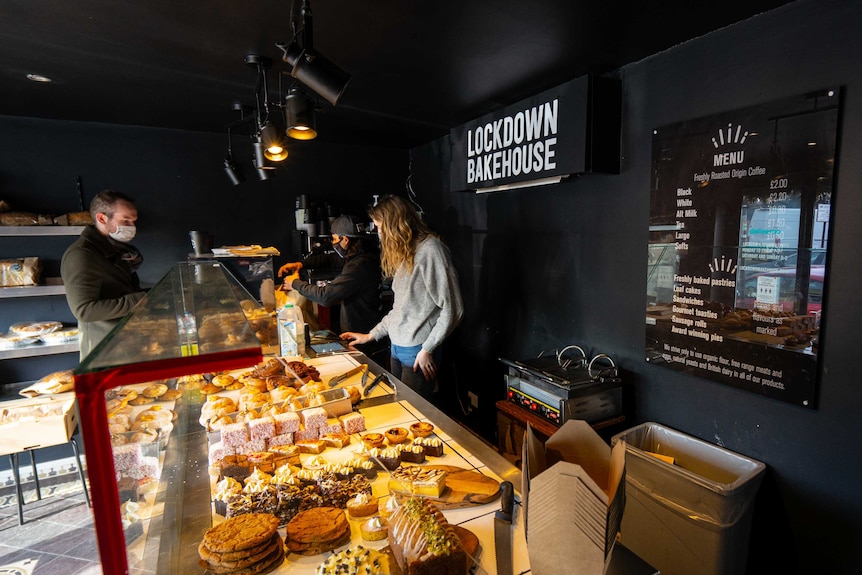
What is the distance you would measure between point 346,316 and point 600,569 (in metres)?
2.86

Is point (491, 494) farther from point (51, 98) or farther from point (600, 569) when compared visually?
point (51, 98)

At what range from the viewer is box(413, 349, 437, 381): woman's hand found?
8.89 feet

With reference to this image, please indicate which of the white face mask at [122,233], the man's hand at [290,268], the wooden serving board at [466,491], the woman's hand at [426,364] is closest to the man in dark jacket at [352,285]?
the man's hand at [290,268]

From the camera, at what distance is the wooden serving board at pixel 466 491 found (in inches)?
47.3

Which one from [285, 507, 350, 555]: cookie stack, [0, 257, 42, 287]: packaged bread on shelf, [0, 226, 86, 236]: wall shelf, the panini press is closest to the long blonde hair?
the panini press

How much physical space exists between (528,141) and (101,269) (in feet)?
8.91

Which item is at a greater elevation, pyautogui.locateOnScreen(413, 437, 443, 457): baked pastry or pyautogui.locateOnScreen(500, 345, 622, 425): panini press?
pyautogui.locateOnScreen(413, 437, 443, 457): baked pastry

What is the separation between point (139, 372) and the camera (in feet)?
2.11

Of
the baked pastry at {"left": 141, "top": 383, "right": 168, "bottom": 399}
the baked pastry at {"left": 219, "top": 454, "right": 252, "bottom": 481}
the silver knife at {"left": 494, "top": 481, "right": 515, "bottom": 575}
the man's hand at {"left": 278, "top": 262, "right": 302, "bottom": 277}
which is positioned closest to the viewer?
the silver knife at {"left": 494, "top": 481, "right": 515, "bottom": 575}

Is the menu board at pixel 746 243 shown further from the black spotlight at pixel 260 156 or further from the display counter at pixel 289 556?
the black spotlight at pixel 260 156

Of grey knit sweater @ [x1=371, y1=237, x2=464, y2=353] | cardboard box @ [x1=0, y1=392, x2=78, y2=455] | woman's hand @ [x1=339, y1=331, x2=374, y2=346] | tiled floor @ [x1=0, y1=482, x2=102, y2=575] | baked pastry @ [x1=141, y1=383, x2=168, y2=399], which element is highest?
grey knit sweater @ [x1=371, y1=237, x2=464, y2=353]

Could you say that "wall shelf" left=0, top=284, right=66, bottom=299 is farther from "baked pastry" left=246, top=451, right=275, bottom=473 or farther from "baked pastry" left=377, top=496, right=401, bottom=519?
"baked pastry" left=377, top=496, right=401, bottom=519

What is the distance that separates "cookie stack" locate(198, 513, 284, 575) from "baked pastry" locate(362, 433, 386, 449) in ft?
1.44

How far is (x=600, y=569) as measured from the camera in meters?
0.77
